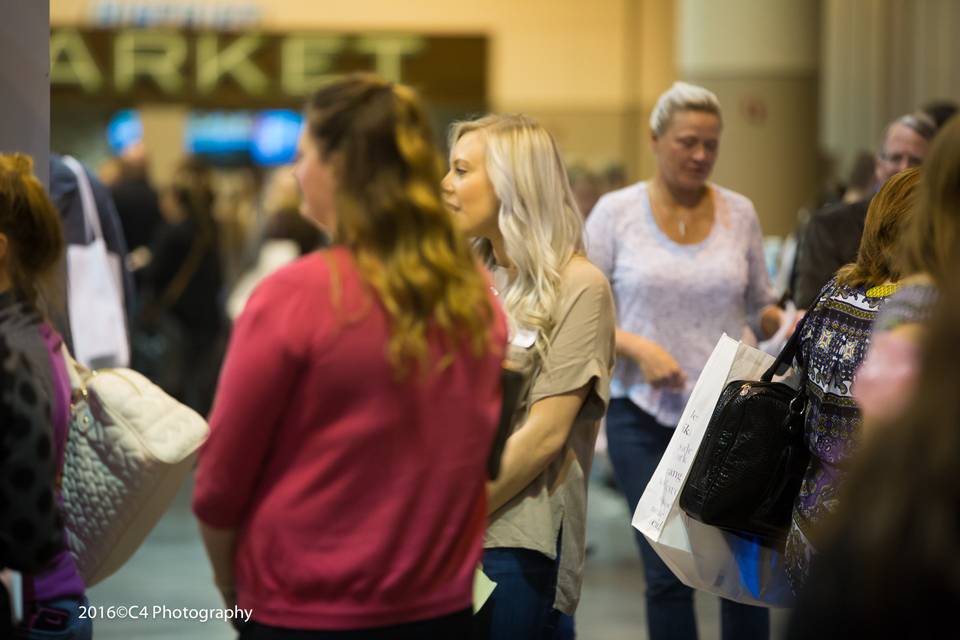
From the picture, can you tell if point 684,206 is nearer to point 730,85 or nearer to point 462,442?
point 462,442

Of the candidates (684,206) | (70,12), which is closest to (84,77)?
(70,12)

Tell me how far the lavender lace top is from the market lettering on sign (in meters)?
12.7

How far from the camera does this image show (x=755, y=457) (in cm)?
311

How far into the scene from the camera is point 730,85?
34.1ft

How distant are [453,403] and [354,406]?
0.17 m

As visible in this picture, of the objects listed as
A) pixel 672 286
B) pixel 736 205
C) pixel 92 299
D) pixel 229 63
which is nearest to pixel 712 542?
pixel 672 286

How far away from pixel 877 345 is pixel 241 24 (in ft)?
51.2

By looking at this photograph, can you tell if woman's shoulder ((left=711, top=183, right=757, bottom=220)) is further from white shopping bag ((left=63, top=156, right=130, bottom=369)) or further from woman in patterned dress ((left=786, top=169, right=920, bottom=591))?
white shopping bag ((left=63, top=156, right=130, bottom=369))

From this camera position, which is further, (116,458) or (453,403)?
(116,458)

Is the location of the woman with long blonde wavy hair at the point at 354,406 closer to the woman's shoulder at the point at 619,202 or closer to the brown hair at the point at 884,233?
the brown hair at the point at 884,233

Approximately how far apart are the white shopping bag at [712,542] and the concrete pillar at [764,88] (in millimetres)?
6888

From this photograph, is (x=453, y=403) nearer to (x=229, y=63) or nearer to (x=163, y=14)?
(x=229, y=63)

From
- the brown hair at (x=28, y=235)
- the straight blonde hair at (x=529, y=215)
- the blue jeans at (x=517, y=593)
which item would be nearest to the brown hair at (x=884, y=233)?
the straight blonde hair at (x=529, y=215)

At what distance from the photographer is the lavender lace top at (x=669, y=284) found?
432 centimetres
